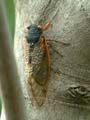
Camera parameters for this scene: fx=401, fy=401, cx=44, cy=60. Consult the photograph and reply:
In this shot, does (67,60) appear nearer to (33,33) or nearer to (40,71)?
(40,71)

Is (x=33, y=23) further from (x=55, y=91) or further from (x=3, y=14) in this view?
(x=3, y=14)

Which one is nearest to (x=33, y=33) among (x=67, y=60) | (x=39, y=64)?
(x=39, y=64)

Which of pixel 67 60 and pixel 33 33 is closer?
pixel 67 60

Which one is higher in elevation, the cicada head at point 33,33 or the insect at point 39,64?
the cicada head at point 33,33

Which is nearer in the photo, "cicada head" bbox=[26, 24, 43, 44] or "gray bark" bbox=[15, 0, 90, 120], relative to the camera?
"gray bark" bbox=[15, 0, 90, 120]

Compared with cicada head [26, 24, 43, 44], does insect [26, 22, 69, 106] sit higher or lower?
lower
